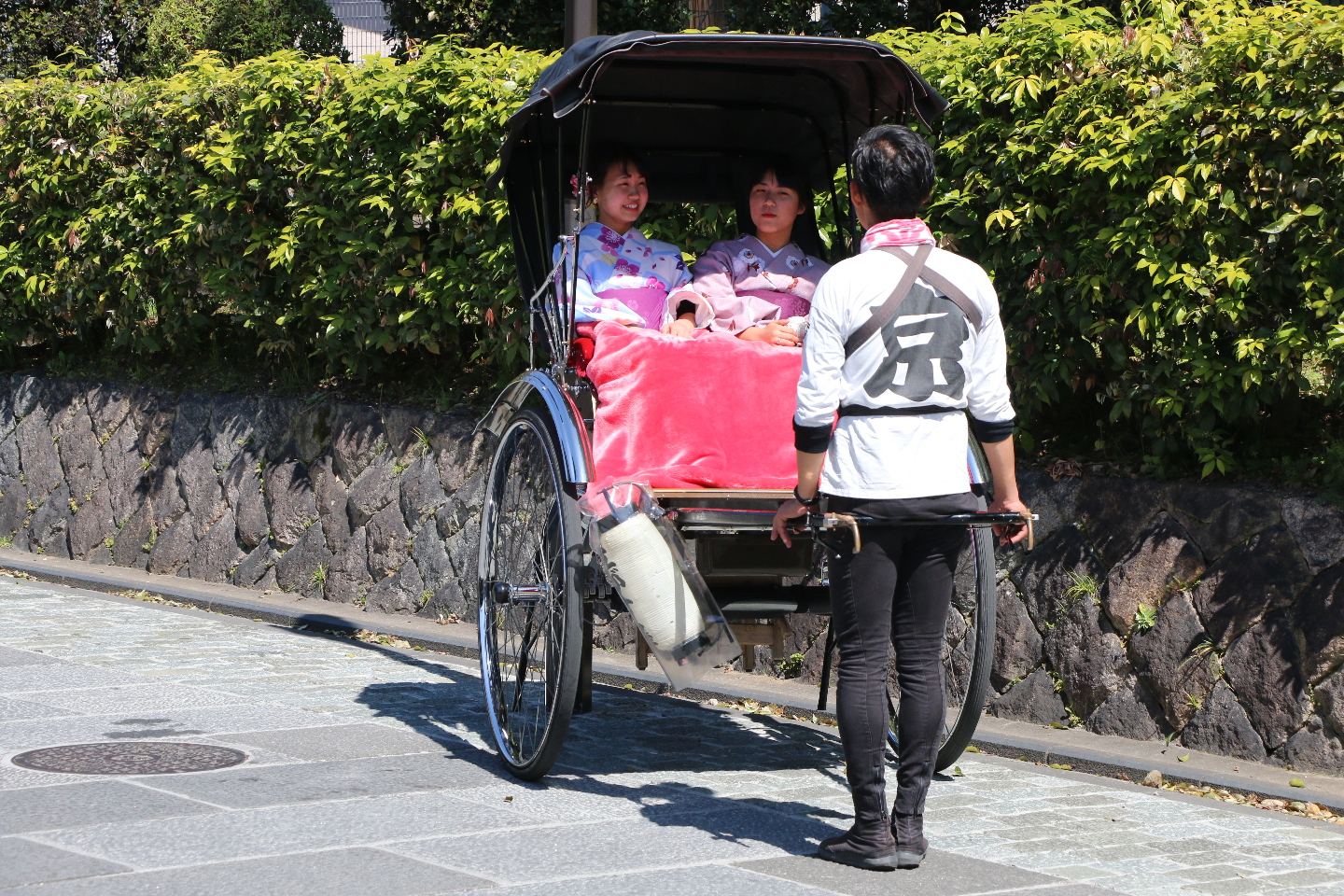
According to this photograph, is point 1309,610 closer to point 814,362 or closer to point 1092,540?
point 1092,540

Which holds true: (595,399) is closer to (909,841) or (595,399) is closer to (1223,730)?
(909,841)

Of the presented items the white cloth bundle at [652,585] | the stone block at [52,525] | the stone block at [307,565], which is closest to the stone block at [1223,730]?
the white cloth bundle at [652,585]

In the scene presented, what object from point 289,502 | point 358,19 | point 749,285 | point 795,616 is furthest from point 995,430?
point 358,19

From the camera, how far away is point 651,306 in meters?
6.04

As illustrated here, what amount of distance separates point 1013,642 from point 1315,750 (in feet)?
4.46

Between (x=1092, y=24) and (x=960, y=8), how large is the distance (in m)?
9.73

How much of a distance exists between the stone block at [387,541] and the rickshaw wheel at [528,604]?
9.82ft

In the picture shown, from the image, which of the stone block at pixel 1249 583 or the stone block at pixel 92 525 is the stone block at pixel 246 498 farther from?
the stone block at pixel 1249 583

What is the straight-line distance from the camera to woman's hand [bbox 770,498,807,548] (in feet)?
14.5

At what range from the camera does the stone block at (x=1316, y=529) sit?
5652 millimetres

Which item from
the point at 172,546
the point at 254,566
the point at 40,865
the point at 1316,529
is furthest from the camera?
the point at 172,546

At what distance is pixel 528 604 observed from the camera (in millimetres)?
5590

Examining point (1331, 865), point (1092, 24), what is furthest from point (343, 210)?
point (1331, 865)

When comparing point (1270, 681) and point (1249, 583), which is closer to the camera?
point (1270, 681)
